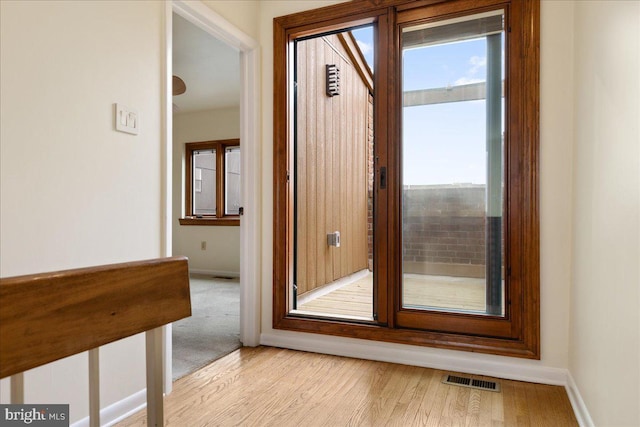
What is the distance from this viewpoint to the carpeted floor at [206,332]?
2.34 metres

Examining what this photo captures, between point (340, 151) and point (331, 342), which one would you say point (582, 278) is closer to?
point (331, 342)

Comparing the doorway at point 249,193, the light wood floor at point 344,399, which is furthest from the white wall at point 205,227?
the light wood floor at point 344,399

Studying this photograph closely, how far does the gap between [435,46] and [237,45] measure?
47.5 inches

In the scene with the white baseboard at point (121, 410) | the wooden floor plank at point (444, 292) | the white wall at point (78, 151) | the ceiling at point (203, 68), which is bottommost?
the white baseboard at point (121, 410)

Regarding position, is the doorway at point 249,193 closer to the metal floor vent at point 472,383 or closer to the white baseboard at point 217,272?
the metal floor vent at point 472,383

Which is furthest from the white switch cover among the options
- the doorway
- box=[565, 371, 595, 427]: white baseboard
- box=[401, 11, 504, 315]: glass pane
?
box=[565, 371, 595, 427]: white baseboard

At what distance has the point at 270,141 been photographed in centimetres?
262

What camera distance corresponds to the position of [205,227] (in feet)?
19.2

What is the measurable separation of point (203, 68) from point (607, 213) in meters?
3.98

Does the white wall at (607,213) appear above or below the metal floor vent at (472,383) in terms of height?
above

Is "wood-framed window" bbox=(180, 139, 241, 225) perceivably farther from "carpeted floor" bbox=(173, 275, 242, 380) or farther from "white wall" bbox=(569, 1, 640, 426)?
"white wall" bbox=(569, 1, 640, 426)

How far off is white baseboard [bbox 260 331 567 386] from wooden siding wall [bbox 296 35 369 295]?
531 mm

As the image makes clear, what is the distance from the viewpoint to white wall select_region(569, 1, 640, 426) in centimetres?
109

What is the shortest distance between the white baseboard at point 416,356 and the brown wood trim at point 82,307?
186cm
